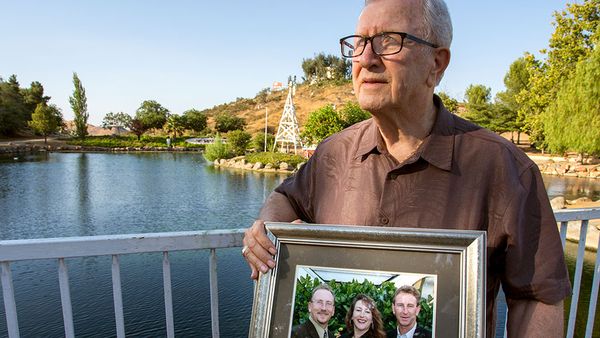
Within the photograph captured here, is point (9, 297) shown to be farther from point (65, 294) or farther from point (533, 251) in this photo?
point (533, 251)

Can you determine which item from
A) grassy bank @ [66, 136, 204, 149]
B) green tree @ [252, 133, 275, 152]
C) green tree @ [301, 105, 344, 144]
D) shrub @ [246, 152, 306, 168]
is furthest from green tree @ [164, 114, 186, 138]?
green tree @ [301, 105, 344, 144]

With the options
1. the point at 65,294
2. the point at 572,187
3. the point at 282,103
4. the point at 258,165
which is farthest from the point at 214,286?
the point at 282,103

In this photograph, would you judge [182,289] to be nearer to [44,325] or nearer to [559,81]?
[44,325]

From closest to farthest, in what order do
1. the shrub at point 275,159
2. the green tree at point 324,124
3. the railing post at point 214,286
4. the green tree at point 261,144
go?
the railing post at point 214,286 < the shrub at point 275,159 < the green tree at point 324,124 < the green tree at point 261,144

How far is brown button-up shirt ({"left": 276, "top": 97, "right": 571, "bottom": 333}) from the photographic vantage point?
941 millimetres

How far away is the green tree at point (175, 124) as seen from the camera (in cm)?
5281

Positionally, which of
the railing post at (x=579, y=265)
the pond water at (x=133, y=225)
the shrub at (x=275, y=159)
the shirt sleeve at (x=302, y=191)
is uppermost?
the shirt sleeve at (x=302, y=191)

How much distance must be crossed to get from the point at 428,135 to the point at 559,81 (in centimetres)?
2436

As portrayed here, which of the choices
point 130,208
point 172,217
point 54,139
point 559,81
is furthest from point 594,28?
point 54,139

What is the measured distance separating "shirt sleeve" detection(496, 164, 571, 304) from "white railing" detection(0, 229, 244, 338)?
100 cm

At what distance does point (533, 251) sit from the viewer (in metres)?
0.94

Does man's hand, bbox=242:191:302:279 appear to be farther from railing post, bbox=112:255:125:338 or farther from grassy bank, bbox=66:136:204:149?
grassy bank, bbox=66:136:204:149

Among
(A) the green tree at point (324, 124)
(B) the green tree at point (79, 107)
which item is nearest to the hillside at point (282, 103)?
(B) the green tree at point (79, 107)

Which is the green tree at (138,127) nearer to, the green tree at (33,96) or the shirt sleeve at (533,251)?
the green tree at (33,96)
